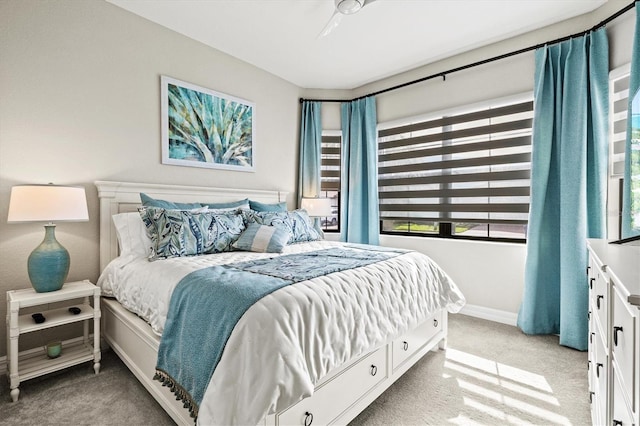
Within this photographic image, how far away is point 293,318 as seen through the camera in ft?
4.20

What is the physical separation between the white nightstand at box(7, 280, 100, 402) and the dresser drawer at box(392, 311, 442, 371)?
78.1 inches

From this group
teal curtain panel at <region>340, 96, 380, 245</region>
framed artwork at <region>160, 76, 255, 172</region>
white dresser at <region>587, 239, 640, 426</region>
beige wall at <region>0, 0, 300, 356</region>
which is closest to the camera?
white dresser at <region>587, 239, 640, 426</region>

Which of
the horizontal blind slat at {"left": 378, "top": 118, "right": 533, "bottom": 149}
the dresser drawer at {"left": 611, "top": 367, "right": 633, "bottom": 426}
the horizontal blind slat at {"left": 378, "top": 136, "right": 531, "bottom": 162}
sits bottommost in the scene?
the dresser drawer at {"left": 611, "top": 367, "right": 633, "bottom": 426}

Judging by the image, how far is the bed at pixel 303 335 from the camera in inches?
44.9

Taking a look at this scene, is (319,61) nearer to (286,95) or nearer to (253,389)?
(286,95)

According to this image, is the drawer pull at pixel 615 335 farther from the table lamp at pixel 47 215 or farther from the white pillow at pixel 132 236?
the table lamp at pixel 47 215

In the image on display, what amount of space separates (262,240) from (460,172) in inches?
92.2

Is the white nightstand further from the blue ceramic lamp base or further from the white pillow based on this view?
the white pillow

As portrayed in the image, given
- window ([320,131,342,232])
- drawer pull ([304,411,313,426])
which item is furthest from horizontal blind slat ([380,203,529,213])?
drawer pull ([304,411,313,426])

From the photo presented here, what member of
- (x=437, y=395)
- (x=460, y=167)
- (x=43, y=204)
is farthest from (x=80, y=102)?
(x=460, y=167)

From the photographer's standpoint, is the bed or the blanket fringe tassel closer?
the bed

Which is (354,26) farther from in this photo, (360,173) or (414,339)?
(414,339)

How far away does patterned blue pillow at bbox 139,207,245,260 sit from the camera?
2.15 metres

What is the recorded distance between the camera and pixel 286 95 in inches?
162
